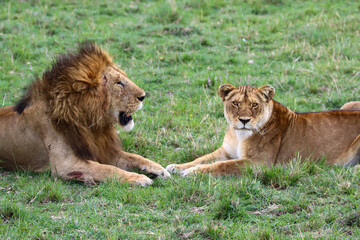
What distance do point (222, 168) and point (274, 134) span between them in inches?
23.6

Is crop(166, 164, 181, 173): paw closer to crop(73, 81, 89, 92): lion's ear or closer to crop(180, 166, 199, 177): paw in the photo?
crop(180, 166, 199, 177): paw

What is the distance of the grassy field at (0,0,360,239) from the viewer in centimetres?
382

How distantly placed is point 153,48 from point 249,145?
13.9ft

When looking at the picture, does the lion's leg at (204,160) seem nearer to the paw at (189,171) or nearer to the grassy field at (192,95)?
the paw at (189,171)

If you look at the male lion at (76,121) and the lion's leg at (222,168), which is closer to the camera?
the male lion at (76,121)

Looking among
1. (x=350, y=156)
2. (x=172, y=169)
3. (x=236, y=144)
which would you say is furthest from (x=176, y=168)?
(x=350, y=156)

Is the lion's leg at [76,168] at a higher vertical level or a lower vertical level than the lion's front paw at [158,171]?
higher

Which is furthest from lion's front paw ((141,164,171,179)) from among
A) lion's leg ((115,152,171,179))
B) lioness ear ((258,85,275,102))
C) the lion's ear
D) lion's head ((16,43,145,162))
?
lioness ear ((258,85,275,102))

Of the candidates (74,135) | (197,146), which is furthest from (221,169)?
(74,135)

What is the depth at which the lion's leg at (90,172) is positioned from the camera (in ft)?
15.2

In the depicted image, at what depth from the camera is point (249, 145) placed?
16.9ft

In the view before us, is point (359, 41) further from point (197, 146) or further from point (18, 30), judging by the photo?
point (18, 30)

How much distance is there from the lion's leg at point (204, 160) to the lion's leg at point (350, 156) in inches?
→ 42.3

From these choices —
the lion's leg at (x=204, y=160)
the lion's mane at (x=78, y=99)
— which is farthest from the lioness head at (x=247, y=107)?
the lion's mane at (x=78, y=99)
